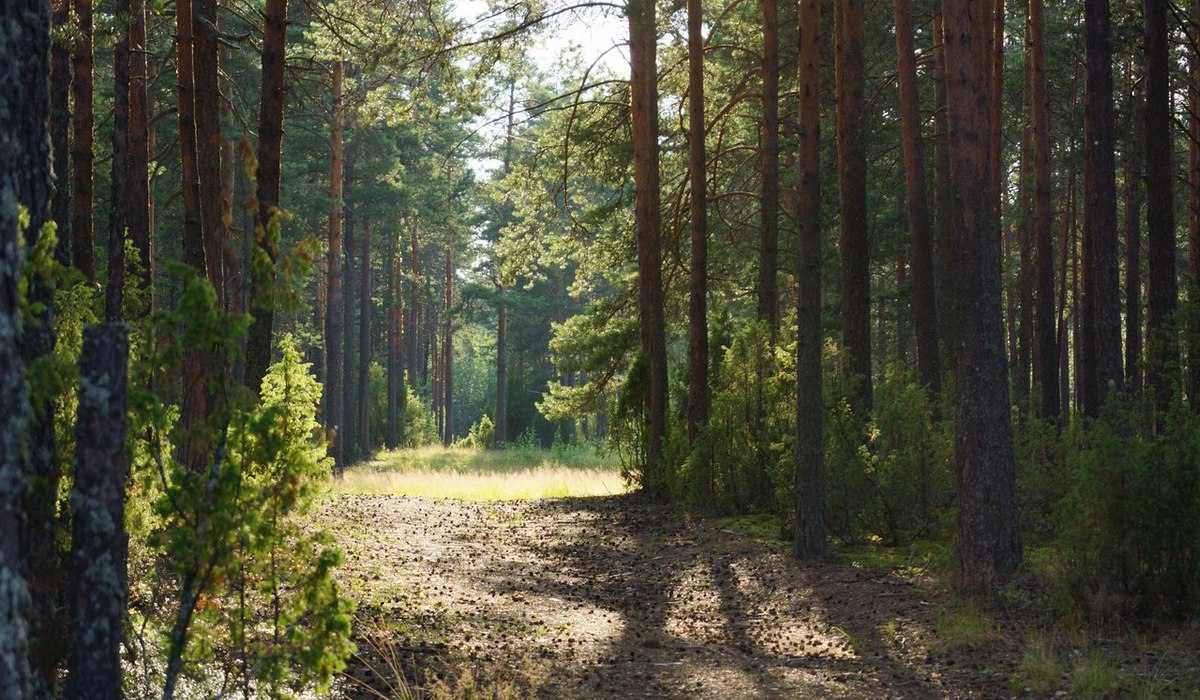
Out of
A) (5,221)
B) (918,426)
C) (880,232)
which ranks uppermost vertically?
(880,232)

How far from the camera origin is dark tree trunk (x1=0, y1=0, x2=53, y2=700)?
3086 millimetres

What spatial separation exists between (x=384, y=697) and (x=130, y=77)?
28.4 feet

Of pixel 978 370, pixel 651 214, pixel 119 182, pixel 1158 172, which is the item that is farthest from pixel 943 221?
pixel 119 182

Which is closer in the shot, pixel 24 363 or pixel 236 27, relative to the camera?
pixel 24 363

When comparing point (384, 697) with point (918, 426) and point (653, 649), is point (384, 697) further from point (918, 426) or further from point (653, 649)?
point (918, 426)

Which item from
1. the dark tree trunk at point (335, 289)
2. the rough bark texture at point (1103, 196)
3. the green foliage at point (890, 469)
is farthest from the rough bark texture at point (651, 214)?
the dark tree trunk at point (335, 289)

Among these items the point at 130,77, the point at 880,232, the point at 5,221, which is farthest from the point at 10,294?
the point at 880,232

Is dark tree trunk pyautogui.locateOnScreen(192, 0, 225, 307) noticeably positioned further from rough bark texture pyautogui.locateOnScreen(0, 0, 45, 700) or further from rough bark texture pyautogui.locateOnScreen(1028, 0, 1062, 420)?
rough bark texture pyautogui.locateOnScreen(1028, 0, 1062, 420)

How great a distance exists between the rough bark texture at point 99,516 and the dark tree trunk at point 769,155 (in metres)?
10.0

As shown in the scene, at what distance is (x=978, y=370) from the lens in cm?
841

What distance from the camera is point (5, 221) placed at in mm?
3338

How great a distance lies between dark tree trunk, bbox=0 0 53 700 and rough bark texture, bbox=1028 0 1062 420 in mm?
16217

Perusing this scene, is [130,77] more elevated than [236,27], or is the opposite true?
[236,27]

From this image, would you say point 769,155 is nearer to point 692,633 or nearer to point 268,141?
point 268,141
